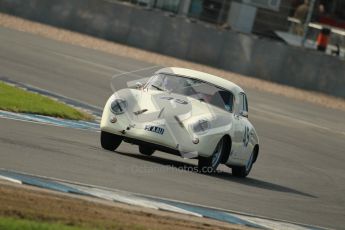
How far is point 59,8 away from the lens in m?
32.7

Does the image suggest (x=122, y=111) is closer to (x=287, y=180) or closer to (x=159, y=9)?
(x=287, y=180)

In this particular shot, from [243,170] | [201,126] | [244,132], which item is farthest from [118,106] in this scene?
[243,170]

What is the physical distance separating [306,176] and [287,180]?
0.96 metres

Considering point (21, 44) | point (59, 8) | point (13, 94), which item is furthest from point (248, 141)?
point (59, 8)

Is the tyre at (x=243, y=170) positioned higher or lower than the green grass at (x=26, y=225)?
lower

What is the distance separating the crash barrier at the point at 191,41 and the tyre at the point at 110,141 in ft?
54.5

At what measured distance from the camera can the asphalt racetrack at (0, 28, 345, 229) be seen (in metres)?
11.2

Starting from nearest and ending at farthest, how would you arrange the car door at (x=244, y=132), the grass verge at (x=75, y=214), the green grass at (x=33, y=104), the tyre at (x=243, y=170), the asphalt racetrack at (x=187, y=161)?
the grass verge at (x=75, y=214), the asphalt racetrack at (x=187, y=161), the car door at (x=244, y=132), the tyre at (x=243, y=170), the green grass at (x=33, y=104)

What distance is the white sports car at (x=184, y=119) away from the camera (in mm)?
13008

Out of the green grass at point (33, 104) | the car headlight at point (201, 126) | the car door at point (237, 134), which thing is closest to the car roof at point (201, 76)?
the car door at point (237, 134)

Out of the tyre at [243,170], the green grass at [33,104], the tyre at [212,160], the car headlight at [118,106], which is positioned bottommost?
the green grass at [33,104]

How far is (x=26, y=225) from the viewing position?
741 centimetres

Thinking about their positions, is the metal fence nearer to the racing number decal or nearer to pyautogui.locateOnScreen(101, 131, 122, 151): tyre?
the racing number decal

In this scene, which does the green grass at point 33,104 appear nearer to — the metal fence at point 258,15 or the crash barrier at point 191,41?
the crash barrier at point 191,41
